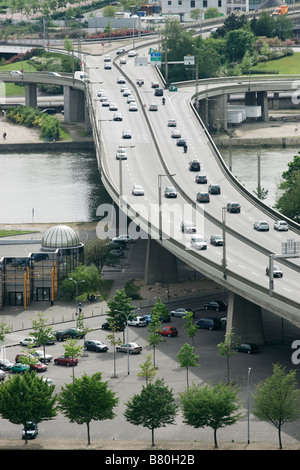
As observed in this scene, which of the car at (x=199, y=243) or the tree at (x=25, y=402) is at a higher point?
the car at (x=199, y=243)

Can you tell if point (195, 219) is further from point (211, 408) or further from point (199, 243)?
point (211, 408)

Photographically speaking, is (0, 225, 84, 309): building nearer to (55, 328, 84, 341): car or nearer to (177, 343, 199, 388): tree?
(55, 328, 84, 341): car

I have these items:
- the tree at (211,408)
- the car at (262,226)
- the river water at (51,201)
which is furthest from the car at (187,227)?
the river water at (51,201)

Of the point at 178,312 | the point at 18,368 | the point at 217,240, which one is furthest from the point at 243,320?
the point at 18,368

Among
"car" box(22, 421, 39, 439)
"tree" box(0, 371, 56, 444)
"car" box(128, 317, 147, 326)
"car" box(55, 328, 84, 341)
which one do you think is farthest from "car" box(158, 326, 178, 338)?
"car" box(22, 421, 39, 439)

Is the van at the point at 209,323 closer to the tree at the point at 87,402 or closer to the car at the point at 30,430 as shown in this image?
the tree at the point at 87,402

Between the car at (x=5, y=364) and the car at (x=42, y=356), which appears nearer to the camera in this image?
the car at (x=5, y=364)
